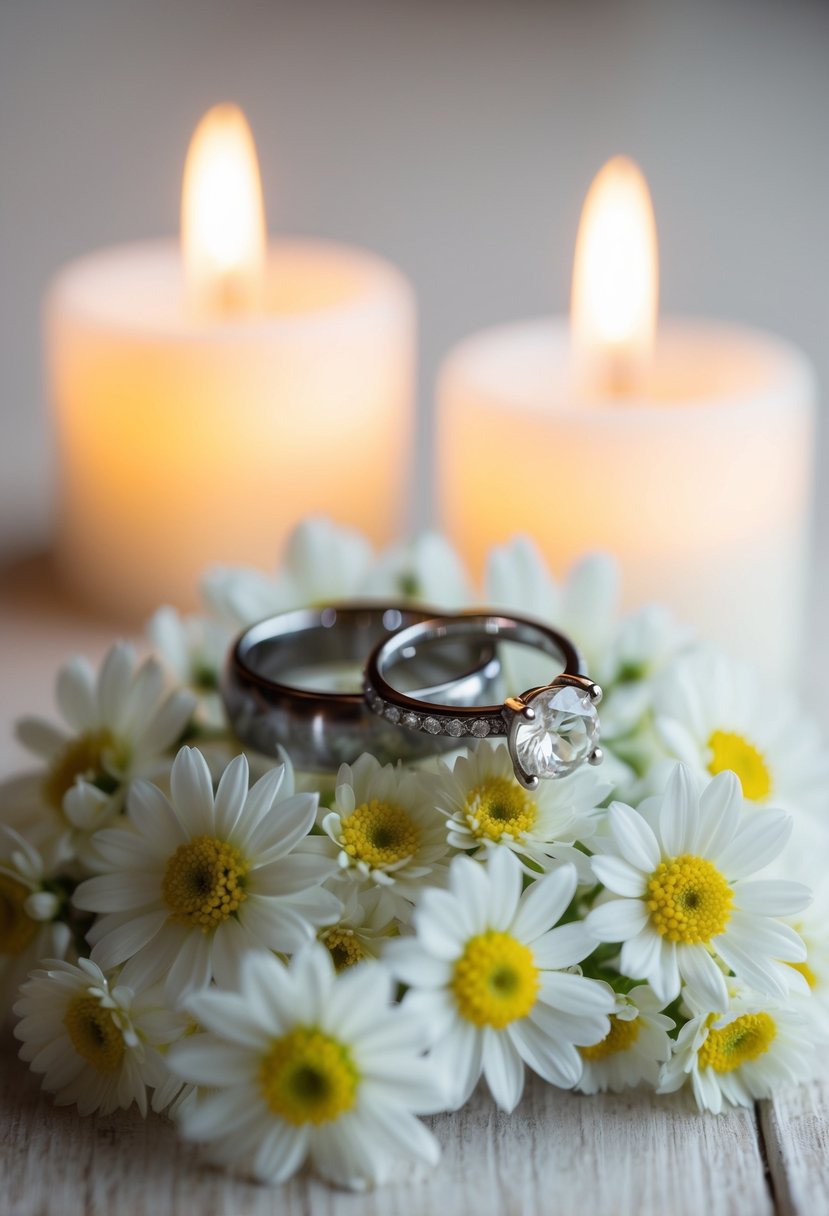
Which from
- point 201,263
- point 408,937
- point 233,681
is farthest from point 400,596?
point 201,263

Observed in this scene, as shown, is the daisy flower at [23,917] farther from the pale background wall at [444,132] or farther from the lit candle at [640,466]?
the pale background wall at [444,132]

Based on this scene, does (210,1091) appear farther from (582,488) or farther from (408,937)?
(582,488)

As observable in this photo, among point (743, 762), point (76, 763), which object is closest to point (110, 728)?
point (76, 763)

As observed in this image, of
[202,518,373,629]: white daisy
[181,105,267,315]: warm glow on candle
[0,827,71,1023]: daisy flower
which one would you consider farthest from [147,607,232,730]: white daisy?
[181,105,267,315]: warm glow on candle

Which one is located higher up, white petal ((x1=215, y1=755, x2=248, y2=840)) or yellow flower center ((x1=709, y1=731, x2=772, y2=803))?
white petal ((x1=215, y1=755, x2=248, y2=840))

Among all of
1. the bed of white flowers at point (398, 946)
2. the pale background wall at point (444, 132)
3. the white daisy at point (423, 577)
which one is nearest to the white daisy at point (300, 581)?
the white daisy at point (423, 577)

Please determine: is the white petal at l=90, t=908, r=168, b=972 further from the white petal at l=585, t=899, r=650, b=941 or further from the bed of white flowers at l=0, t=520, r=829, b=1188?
the white petal at l=585, t=899, r=650, b=941
